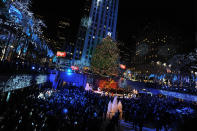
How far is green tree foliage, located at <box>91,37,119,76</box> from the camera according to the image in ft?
106

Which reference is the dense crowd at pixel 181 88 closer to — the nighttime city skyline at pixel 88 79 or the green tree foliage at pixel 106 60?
the nighttime city skyline at pixel 88 79

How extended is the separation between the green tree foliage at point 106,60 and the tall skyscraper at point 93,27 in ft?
107

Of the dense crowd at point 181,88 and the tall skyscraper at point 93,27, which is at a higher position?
the tall skyscraper at point 93,27

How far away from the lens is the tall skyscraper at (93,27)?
6719 centimetres

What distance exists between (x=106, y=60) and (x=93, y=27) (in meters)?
42.4

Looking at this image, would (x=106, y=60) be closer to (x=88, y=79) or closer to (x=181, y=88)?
(x=88, y=79)

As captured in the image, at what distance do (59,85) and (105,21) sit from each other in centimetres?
5503

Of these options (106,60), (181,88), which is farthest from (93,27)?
(181,88)

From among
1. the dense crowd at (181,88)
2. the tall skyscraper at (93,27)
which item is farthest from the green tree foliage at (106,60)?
the tall skyscraper at (93,27)

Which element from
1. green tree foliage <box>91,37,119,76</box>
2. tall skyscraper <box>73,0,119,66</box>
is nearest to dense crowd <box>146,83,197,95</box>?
green tree foliage <box>91,37,119,76</box>

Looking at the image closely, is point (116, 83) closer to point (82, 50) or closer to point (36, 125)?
point (36, 125)

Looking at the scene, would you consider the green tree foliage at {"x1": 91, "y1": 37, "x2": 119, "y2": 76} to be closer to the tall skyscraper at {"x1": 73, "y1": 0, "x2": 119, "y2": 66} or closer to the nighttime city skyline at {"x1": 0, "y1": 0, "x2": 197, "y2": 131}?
the nighttime city skyline at {"x1": 0, "y1": 0, "x2": 197, "y2": 131}

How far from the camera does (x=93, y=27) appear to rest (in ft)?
225

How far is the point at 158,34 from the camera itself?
6203 cm
